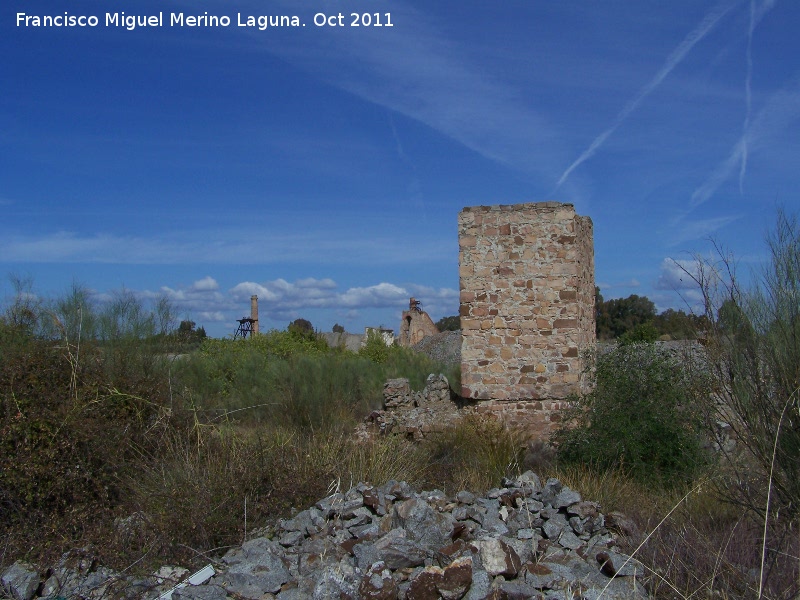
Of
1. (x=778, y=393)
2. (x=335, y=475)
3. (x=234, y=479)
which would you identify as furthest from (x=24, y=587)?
(x=778, y=393)

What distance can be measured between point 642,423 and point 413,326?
24580mm

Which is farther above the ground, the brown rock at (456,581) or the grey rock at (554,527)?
the grey rock at (554,527)

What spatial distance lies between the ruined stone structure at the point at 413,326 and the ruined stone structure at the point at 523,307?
795 inches

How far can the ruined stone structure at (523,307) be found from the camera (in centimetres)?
1238

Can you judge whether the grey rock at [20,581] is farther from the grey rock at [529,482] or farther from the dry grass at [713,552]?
the dry grass at [713,552]

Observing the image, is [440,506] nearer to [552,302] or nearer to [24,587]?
[24,587]

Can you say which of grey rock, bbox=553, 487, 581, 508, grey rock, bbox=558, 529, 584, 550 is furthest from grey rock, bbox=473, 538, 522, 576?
grey rock, bbox=553, 487, 581, 508

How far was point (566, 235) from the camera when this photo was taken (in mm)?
12445

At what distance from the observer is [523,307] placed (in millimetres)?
12531

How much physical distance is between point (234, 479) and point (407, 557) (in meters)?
2.10

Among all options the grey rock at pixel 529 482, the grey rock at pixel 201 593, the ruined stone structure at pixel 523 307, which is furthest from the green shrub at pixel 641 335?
the grey rock at pixel 201 593

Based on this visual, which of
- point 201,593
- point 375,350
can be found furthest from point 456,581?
point 375,350

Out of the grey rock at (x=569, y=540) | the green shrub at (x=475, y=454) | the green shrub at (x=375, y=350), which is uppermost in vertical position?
the green shrub at (x=375, y=350)

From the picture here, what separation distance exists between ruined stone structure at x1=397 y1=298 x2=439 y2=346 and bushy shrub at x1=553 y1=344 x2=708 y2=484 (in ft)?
75.4
